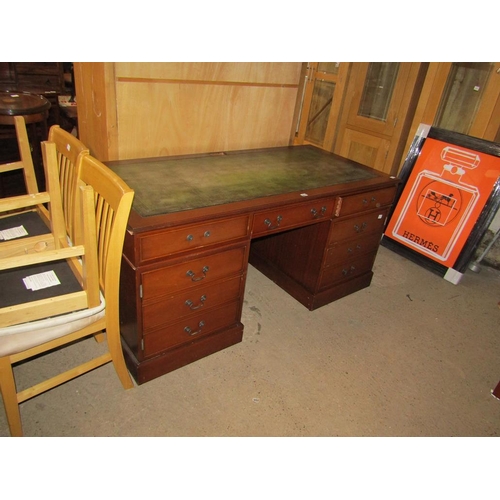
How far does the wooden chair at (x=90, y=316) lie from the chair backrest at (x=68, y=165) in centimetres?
9

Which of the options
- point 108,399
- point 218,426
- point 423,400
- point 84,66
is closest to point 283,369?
point 218,426

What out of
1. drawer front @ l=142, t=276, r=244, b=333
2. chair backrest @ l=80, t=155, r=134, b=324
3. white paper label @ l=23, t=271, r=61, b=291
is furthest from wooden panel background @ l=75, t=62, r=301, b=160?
drawer front @ l=142, t=276, r=244, b=333

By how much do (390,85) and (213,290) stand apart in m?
2.51

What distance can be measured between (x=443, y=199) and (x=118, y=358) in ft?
8.01

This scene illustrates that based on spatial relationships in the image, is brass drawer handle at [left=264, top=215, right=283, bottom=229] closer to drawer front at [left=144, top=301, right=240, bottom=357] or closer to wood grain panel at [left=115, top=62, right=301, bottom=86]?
drawer front at [left=144, top=301, right=240, bottom=357]

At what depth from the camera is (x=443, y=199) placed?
2.80 meters

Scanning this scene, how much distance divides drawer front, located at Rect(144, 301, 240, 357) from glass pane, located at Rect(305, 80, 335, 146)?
276cm

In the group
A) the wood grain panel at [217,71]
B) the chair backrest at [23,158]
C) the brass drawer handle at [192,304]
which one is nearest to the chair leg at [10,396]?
the brass drawer handle at [192,304]

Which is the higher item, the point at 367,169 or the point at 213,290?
the point at 367,169

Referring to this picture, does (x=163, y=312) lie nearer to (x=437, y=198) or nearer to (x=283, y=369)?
(x=283, y=369)

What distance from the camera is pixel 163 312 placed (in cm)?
159

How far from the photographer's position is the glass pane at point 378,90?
3181 mm

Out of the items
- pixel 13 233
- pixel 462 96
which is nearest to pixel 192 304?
pixel 13 233

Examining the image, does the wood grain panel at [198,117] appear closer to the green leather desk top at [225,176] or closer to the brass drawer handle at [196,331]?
the green leather desk top at [225,176]
